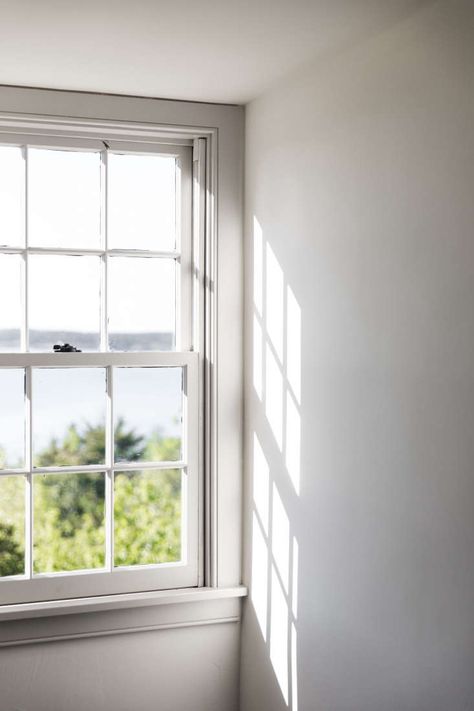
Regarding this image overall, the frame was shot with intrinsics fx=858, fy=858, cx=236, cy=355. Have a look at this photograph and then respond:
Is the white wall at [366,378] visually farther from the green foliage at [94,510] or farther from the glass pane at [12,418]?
the glass pane at [12,418]

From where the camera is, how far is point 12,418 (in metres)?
2.97

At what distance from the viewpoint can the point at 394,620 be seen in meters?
2.20

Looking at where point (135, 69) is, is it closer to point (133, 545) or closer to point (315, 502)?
point (315, 502)

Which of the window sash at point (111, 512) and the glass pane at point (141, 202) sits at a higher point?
the glass pane at point (141, 202)

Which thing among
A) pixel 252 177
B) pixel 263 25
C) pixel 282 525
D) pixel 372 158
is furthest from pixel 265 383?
pixel 263 25

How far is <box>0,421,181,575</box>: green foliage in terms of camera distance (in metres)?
3.01

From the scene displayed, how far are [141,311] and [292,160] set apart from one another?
0.81m

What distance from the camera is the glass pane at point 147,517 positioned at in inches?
122

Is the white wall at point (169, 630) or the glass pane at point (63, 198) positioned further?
the glass pane at point (63, 198)

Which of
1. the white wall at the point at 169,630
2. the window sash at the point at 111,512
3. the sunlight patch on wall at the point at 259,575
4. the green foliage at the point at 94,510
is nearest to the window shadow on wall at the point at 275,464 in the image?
the sunlight patch on wall at the point at 259,575

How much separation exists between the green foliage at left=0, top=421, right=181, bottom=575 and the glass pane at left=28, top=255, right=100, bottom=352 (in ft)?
1.06

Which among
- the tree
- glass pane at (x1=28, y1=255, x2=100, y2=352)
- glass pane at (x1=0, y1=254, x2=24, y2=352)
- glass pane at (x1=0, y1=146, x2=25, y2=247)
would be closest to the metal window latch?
glass pane at (x1=28, y1=255, x2=100, y2=352)

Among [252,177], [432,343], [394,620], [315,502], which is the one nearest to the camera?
[432,343]

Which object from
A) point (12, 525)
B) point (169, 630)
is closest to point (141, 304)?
point (12, 525)
